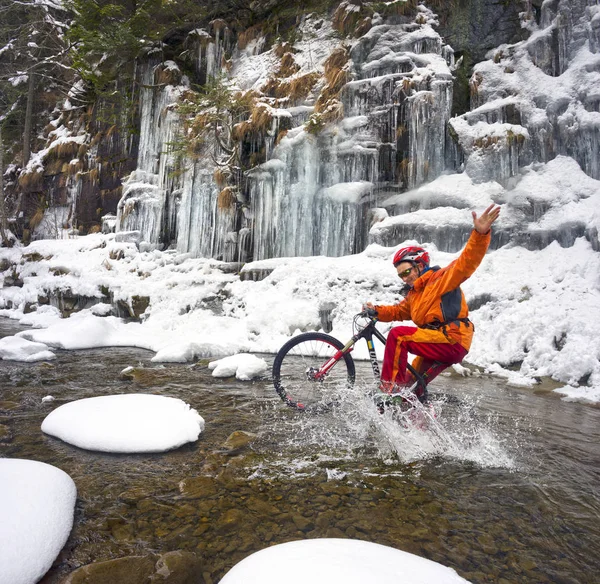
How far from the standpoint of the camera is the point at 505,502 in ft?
7.61

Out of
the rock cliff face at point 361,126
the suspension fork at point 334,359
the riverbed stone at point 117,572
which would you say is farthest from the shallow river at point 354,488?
the rock cliff face at point 361,126

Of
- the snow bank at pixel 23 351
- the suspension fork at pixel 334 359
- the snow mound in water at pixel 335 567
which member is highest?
the suspension fork at pixel 334 359

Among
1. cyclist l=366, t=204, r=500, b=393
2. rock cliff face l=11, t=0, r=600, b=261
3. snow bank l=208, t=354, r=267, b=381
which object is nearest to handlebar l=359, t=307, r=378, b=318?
cyclist l=366, t=204, r=500, b=393

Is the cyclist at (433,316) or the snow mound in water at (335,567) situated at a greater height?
the cyclist at (433,316)

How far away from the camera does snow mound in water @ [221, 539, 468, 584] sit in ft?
4.38

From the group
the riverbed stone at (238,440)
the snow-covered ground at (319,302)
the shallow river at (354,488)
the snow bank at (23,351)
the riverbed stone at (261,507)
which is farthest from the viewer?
the snow bank at (23,351)

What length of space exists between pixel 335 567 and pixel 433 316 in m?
2.23

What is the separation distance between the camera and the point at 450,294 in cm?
316

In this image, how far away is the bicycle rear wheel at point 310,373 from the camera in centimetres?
398

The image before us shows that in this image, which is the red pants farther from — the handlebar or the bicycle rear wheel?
the bicycle rear wheel

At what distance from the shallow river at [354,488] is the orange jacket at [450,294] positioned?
864 mm

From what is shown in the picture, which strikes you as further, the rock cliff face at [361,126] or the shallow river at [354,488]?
the rock cliff face at [361,126]

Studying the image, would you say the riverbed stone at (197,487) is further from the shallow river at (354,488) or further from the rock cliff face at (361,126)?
the rock cliff face at (361,126)

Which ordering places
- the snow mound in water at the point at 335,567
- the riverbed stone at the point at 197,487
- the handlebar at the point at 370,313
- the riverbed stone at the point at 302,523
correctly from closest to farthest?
the snow mound in water at the point at 335,567 < the riverbed stone at the point at 302,523 < the riverbed stone at the point at 197,487 < the handlebar at the point at 370,313
